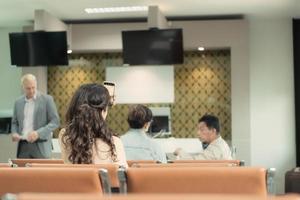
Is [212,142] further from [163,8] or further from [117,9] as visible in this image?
[117,9]

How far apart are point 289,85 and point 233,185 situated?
7484 millimetres

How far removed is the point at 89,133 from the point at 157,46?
5202mm

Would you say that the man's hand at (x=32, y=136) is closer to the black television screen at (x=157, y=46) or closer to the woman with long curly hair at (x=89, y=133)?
the woman with long curly hair at (x=89, y=133)

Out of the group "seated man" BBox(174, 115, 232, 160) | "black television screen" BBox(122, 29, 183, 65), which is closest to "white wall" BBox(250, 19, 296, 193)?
"black television screen" BBox(122, 29, 183, 65)

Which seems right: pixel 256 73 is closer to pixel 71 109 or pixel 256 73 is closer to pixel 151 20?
pixel 151 20

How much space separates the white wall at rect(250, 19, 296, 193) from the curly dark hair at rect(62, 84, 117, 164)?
6.48m

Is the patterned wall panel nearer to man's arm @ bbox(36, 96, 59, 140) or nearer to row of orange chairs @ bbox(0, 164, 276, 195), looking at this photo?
man's arm @ bbox(36, 96, 59, 140)

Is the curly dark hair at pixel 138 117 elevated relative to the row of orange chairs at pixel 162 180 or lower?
elevated

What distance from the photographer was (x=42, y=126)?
5.48 m

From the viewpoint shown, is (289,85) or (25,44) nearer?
(25,44)

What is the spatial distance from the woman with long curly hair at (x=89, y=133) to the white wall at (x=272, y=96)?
255 inches

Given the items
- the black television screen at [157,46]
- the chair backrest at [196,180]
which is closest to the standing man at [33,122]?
the black television screen at [157,46]

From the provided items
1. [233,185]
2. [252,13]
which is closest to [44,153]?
[233,185]

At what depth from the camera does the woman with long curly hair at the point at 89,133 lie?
2.89 meters
